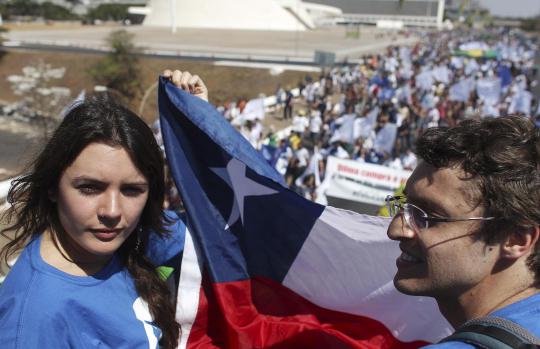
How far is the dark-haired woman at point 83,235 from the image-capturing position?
4.44 ft

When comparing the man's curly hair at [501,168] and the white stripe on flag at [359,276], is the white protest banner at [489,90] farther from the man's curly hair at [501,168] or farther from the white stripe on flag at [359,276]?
the man's curly hair at [501,168]

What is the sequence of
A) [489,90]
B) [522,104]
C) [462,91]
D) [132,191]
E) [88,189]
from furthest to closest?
[462,91] → [489,90] → [522,104] → [132,191] → [88,189]

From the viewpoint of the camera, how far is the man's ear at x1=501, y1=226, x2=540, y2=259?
1160mm

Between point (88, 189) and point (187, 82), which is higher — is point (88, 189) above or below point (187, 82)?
below

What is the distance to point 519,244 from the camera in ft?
3.85

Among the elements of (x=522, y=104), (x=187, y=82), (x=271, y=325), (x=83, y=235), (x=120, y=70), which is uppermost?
(x=187, y=82)

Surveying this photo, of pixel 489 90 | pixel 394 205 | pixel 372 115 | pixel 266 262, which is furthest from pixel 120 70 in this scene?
pixel 394 205

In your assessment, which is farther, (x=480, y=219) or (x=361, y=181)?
Result: (x=361, y=181)

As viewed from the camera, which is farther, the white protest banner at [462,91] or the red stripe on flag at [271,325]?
the white protest banner at [462,91]

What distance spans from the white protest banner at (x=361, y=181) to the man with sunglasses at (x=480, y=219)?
539 cm

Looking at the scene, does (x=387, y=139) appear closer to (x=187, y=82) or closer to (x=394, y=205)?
(x=187, y=82)

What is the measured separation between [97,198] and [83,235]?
0.12 m

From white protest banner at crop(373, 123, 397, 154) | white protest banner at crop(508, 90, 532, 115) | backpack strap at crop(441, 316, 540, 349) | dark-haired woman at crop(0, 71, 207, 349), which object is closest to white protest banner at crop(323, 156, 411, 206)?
white protest banner at crop(373, 123, 397, 154)

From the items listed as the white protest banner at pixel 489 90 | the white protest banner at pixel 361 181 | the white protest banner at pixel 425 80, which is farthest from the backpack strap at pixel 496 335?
the white protest banner at pixel 425 80
